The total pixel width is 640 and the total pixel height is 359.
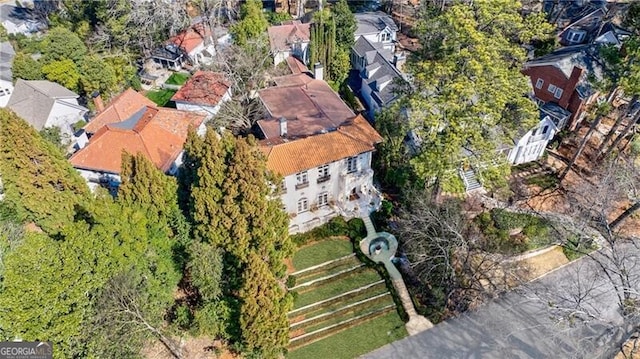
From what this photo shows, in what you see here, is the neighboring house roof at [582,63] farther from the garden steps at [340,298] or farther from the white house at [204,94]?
the white house at [204,94]

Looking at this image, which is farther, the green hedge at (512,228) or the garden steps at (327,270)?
the green hedge at (512,228)

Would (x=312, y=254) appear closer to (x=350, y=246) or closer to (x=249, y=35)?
(x=350, y=246)

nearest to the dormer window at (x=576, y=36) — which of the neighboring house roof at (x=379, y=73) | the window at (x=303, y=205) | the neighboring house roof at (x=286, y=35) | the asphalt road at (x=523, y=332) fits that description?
the neighboring house roof at (x=379, y=73)

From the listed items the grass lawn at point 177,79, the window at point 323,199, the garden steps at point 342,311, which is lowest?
the garden steps at point 342,311

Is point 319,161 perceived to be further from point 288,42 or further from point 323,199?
point 288,42

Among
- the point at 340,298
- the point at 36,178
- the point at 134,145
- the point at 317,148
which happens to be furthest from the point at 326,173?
the point at 36,178

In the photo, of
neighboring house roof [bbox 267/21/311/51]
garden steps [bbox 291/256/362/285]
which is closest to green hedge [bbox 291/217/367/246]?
garden steps [bbox 291/256/362/285]
